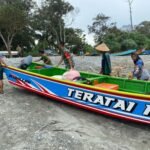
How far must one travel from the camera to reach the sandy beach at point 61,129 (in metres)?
5.46

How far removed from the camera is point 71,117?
6949mm

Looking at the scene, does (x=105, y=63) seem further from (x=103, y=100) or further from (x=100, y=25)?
(x=100, y=25)

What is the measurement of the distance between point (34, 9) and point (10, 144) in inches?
1729

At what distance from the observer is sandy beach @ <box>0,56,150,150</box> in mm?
5457

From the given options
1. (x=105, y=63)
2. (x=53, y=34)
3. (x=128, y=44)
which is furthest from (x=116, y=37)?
(x=105, y=63)

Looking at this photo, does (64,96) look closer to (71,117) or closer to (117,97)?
(71,117)

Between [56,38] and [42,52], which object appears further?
[56,38]

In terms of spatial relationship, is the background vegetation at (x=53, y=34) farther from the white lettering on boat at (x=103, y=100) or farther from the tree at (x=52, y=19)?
the white lettering on boat at (x=103, y=100)

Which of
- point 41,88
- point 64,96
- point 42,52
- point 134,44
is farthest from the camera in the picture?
point 134,44

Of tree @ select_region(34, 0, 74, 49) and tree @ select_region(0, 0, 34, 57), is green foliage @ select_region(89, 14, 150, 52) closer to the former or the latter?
tree @ select_region(34, 0, 74, 49)

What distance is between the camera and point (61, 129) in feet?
20.0

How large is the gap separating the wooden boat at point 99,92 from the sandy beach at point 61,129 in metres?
0.25

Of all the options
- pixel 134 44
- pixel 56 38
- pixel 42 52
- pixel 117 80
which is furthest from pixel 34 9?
pixel 117 80

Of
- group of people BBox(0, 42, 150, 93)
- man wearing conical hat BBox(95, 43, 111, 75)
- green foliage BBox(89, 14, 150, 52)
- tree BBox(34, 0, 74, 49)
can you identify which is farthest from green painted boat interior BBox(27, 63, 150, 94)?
tree BBox(34, 0, 74, 49)
